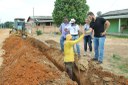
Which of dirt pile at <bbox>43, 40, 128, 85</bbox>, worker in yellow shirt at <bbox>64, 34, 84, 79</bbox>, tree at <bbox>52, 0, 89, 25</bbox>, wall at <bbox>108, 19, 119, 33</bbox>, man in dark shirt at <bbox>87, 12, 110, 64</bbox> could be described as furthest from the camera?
tree at <bbox>52, 0, 89, 25</bbox>

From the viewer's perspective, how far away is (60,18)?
130 feet

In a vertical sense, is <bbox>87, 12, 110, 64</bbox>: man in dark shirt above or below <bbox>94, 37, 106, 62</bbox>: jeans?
above

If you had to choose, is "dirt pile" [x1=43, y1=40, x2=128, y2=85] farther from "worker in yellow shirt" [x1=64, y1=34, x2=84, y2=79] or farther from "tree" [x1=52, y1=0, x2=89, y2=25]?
"tree" [x1=52, y1=0, x2=89, y2=25]

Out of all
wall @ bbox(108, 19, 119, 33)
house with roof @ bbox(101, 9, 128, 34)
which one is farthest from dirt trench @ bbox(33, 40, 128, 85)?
wall @ bbox(108, 19, 119, 33)

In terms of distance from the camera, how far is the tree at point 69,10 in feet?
130

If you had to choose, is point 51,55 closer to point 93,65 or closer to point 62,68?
point 62,68

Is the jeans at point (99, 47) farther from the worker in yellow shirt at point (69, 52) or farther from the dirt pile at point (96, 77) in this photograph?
the worker in yellow shirt at point (69, 52)

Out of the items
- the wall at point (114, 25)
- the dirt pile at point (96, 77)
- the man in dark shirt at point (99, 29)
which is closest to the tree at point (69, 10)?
the wall at point (114, 25)

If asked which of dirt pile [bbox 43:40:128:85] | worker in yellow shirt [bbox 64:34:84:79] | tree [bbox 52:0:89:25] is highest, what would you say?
tree [bbox 52:0:89:25]

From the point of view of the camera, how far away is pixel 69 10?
1571 inches

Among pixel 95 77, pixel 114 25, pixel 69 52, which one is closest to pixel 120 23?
pixel 114 25

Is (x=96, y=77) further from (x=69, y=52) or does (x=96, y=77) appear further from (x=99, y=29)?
(x=99, y=29)

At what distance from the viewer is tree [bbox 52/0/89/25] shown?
3972 cm

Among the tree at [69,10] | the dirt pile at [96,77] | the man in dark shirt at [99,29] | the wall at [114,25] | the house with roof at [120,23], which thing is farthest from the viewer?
the tree at [69,10]
